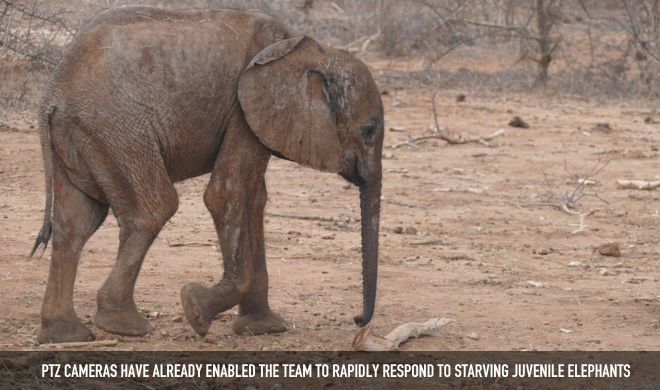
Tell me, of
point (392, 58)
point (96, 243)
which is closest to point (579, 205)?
point (96, 243)

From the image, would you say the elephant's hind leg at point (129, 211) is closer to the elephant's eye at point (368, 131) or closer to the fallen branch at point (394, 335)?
the elephant's eye at point (368, 131)

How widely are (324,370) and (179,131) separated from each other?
127cm

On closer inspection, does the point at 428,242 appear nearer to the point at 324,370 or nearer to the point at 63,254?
the point at 324,370

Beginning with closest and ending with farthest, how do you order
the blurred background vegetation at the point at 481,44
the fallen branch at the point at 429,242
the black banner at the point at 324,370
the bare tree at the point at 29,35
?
the black banner at the point at 324,370 < the bare tree at the point at 29,35 < the fallen branch at the point at 429,242 < the blurred background vegetation at the point at 481,44

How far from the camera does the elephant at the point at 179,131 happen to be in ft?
17.5

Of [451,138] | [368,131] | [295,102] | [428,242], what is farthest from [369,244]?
[451,138]

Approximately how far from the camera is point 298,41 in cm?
557

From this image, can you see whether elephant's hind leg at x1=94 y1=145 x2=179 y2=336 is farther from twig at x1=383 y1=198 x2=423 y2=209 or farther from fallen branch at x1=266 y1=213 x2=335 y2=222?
twig at x1=383 y1=198 x2=423 y2=209

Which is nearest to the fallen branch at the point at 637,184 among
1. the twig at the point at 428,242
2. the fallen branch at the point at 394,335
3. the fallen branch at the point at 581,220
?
the fallen branch at the point at 581,220

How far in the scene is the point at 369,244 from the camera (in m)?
5.71

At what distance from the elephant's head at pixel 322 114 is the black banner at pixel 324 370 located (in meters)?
0.42

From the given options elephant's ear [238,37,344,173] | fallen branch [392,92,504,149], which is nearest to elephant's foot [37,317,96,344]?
elephant's ear [238,37,344,173]

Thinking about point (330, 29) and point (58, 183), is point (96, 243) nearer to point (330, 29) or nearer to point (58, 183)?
point (58, 183)

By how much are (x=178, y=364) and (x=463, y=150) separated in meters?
7.76
